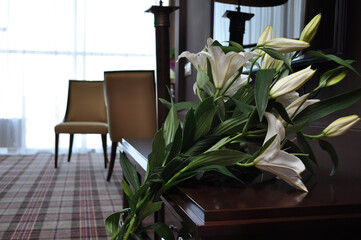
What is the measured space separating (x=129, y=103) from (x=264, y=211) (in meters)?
3.15

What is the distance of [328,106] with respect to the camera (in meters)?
0.76

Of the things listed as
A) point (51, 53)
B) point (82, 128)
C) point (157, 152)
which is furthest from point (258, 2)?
point (51, 53)

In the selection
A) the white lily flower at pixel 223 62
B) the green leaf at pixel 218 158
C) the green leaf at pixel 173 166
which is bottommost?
the green leaf at pixel 173 166

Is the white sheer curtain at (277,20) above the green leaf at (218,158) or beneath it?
above

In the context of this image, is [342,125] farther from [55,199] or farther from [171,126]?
[55,199]

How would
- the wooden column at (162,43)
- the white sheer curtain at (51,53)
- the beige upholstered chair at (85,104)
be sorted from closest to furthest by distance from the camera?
1. the wooden column at (162,43)
2. the beige upholstered chair at (85,104)
3. the white sheer curtain at (51,53)

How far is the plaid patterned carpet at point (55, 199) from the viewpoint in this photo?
92.1 inches

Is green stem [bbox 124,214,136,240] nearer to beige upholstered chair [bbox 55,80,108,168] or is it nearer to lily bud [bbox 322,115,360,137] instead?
lily bud [bbox 322,115,360,137]

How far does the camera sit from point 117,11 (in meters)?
A: 5.89

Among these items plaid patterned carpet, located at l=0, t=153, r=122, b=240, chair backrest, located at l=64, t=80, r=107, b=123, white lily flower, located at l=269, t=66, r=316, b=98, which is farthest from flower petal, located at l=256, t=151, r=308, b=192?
chair backrest, located at l=64, t=80, r=107, b=123

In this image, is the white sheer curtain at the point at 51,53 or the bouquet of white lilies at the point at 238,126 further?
the white sheer curtain at the point at 51,53

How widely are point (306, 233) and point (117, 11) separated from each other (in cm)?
561

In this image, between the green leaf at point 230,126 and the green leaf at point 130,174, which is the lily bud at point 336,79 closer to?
the green leaf at point 230,126

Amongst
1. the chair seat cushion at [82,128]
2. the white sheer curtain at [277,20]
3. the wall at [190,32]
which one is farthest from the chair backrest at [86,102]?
the white sheer curtain at [277,20]
